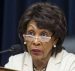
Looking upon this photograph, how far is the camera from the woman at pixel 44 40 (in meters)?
1.66

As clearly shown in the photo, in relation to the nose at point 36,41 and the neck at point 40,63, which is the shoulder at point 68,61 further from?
the nose at point 36,41

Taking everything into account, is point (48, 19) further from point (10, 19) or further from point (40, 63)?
point (10, 19)

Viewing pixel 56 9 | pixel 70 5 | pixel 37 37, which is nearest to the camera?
pixel 37 37

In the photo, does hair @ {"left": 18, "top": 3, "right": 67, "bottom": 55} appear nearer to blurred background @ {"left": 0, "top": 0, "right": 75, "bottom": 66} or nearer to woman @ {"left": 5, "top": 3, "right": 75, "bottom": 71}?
woman @ {"left": 5, "top": 3, "right": 75, "bottom": 71}

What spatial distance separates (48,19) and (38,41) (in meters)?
0.16

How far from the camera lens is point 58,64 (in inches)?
69.7

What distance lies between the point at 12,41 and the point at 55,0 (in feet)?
1.99

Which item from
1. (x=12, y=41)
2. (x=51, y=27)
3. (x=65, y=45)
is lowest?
(x=12, y=41)

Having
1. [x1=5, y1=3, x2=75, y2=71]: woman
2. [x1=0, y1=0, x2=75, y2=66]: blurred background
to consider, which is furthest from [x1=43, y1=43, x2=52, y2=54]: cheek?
[x1=0, y1=0, x2=75, y2=66]: blurred background

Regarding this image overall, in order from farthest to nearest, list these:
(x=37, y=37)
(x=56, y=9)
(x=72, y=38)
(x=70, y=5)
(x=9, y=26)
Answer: (x=9, y=26), (x=70, y=5), (x=72, y=38), (x=56, y=9), (x=37, y=37)

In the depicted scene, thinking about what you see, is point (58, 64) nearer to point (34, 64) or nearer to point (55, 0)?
point (34, 64)

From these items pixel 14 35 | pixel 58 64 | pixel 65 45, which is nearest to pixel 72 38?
pixel 65 45

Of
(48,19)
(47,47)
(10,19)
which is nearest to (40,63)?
(47,47)

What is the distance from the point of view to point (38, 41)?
1626 millimetres
